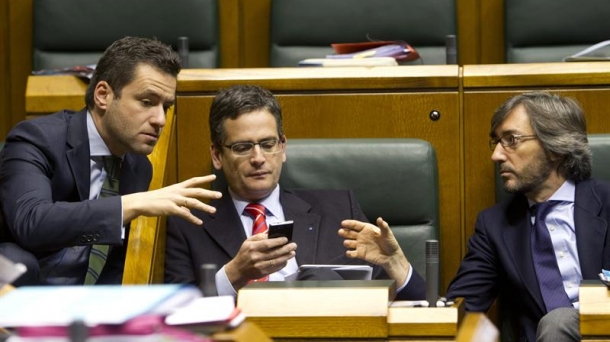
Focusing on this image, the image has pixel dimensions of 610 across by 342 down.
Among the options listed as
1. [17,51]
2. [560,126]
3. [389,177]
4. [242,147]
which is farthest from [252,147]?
[17,51]

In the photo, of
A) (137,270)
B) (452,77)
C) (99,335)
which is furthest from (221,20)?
(99,335)

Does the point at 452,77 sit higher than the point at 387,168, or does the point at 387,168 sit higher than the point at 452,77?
the point at 452,77

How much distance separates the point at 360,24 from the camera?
8.71ft

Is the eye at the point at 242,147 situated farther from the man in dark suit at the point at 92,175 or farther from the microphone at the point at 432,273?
the microphone at the point at 432,273

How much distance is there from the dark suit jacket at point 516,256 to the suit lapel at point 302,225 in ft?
0.81

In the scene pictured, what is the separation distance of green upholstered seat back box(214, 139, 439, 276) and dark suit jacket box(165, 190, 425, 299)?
5 centimetres

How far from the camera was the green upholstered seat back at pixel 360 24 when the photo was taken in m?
2.65

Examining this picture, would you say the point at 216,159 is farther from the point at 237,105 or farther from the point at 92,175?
the point at 92,175

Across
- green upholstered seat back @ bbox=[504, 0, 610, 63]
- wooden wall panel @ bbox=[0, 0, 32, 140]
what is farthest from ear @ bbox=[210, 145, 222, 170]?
wooden wall panel @ bbox=[0, 0, 32, 140]

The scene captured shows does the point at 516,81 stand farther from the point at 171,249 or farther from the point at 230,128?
the point at 171,249

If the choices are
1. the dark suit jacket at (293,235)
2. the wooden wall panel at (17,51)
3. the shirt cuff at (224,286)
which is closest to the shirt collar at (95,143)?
the dark suit jacket at (293,235)

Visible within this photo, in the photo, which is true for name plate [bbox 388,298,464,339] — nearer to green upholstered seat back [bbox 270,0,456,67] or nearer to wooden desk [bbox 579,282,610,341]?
wooden desk [bbox 579,282,610,341]

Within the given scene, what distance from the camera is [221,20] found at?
9.81 feet

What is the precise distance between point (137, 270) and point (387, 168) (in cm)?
47
